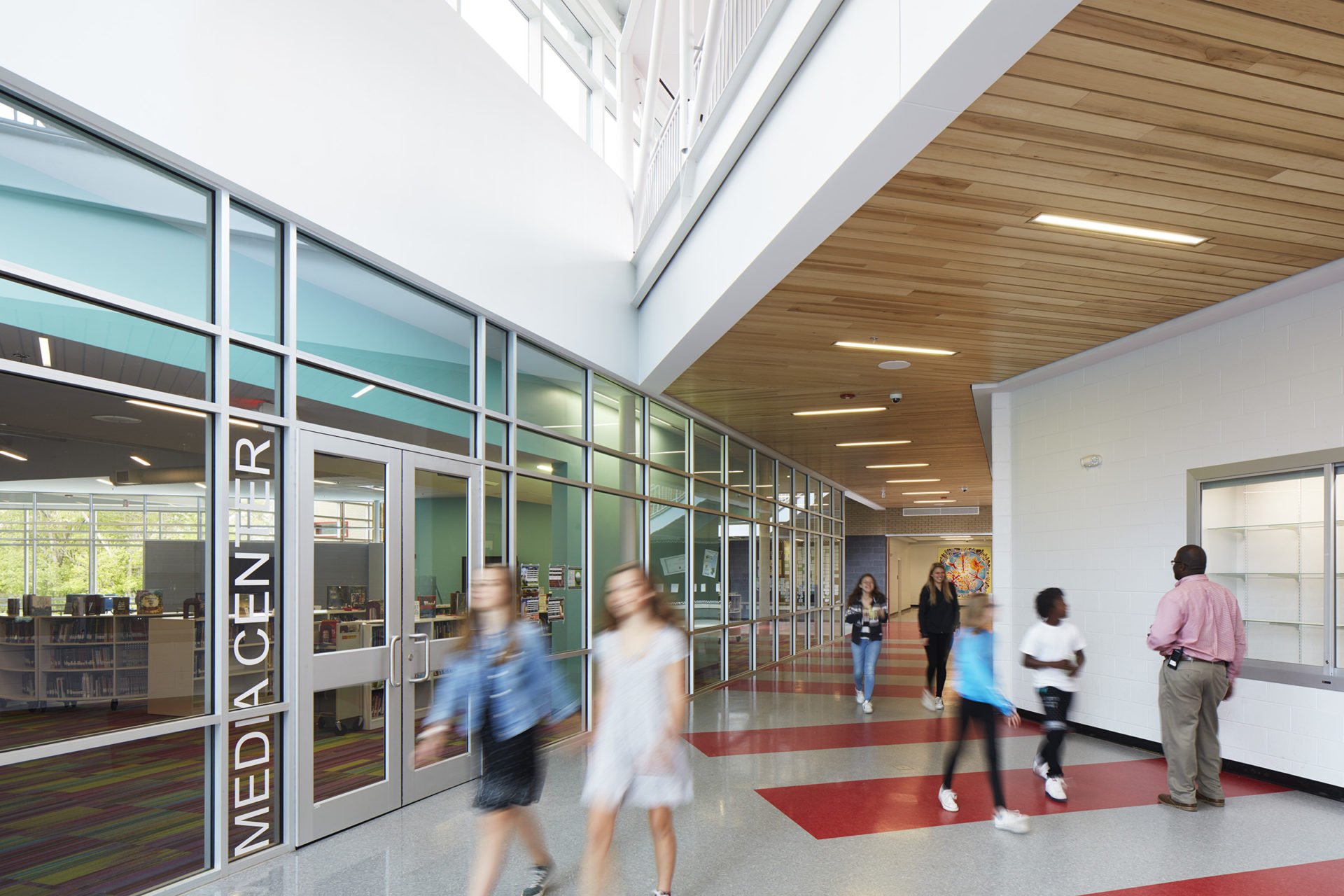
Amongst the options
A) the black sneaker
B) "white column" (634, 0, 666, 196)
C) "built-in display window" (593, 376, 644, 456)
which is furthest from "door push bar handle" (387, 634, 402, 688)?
"white column" (634, 0, 666, 196)

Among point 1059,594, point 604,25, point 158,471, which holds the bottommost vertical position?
point 1059,594

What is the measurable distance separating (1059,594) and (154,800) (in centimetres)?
542

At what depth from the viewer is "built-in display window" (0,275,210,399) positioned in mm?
3605

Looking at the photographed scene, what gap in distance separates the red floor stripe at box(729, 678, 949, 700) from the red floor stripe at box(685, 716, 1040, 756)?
6.48ft

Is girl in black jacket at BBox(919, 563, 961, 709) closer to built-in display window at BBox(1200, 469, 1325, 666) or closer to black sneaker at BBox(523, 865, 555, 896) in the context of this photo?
built-in display window at BBox(1200, 469, 1325, 666)

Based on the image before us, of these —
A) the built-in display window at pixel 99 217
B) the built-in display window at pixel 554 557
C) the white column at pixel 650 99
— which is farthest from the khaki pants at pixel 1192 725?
the white column at pixel 650 99

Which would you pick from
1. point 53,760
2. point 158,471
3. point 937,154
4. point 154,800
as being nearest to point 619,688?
point 158,471

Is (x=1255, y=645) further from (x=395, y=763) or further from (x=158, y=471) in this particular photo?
(x=158, y=471)

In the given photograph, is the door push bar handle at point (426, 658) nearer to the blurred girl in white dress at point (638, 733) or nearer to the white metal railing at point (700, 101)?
the blurred girl in white dress at point (638, 733)

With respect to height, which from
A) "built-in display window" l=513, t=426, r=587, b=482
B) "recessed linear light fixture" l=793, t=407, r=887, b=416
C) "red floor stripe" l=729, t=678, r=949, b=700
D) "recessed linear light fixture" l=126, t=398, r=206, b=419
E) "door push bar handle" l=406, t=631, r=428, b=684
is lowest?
"red floor stripe" l=729, t=678, r=949, b=700

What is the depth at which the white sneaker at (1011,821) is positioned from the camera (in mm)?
5023

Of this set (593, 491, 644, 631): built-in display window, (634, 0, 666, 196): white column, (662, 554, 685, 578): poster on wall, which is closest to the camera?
(593, 491, 644, 631): built-in display window

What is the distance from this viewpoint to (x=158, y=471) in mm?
4141

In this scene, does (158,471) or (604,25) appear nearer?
(158,471)
